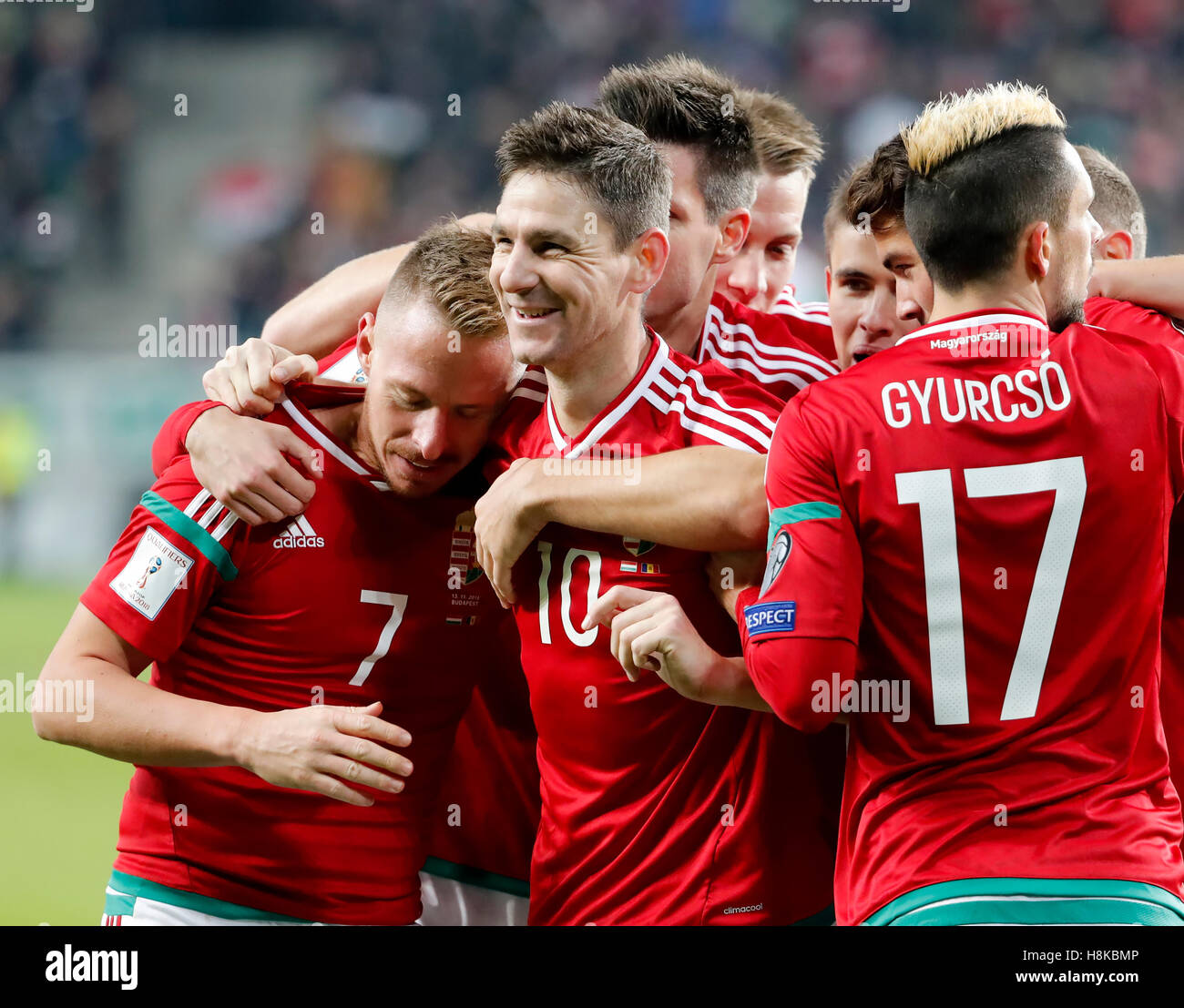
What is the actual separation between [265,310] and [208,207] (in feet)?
7.24

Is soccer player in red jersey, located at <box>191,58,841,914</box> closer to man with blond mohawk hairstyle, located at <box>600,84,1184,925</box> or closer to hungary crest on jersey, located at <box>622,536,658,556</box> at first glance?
hungary crest on jersey, located at <box>622,536,658,556</box>

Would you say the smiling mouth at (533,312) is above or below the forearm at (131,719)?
above

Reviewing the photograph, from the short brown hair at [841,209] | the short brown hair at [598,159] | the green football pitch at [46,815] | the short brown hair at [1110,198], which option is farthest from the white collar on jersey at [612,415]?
the green football pitch at [46,815]

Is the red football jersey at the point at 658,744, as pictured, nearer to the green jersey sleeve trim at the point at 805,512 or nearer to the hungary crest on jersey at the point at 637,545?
the hungary crest on jersey at the point at 637,545

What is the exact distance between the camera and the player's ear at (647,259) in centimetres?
266

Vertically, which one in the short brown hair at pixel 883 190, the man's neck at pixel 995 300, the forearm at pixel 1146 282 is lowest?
the man's neck at pixel 995 300

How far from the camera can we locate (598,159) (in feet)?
8.51

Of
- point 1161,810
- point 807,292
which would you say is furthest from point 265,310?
point 1161,810

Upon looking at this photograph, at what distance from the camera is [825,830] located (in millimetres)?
2711

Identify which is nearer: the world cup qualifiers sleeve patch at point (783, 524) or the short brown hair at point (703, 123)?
the world cup qualifiers sleeve patch at point (783, 524)

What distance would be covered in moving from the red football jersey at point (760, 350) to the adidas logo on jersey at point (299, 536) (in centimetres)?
109

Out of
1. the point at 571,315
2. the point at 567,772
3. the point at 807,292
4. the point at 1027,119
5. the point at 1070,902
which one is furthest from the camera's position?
the point at 807,292

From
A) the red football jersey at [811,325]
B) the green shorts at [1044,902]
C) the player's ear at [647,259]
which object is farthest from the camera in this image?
the red football jersey at [811,325]

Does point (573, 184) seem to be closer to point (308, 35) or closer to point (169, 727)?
point (169, 727)
